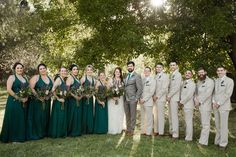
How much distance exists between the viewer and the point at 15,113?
1154cm

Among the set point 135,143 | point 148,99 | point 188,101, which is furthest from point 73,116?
point 188,101

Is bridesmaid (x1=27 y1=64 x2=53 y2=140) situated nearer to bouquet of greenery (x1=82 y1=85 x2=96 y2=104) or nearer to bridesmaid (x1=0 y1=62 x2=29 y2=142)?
bridesmaid (x1=0 y1=62 x2=29 y2=142)

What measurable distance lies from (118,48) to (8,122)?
6151 millimetres

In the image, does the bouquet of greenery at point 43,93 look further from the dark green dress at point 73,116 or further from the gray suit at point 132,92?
the gray suit at point 132,92

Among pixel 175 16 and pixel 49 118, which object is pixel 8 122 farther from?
pixel 175 16

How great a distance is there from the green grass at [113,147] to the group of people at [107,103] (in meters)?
0.42

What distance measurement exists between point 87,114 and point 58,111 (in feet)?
3.62

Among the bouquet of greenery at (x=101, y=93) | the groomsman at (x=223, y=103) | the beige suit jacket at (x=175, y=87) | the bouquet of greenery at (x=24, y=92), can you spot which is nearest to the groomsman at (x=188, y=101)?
the beige suit jacket at (x=175, y=87)

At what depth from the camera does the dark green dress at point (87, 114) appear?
12781 mm

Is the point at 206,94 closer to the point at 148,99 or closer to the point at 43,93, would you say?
the point at 148,99

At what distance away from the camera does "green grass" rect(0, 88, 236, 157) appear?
10.3 meters

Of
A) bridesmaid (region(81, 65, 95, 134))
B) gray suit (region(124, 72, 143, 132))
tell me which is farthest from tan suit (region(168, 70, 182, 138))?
bridesmaid (region(81, 65, 95, 134))

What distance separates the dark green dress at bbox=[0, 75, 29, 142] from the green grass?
31 centimetres

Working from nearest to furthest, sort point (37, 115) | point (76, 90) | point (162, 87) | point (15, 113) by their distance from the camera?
point (15, 113)
point (37, 115)
point (76, 90)
point (162, 87)
